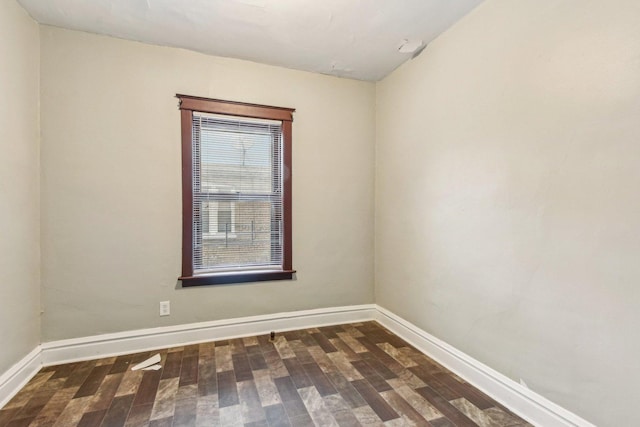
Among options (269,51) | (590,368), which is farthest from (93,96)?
(590,368)

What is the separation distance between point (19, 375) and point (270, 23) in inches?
119

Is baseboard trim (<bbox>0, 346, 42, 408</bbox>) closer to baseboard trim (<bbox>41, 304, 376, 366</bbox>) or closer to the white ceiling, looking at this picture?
baseboard trim (<bbox>41, 304, 376, 366</bbox>)

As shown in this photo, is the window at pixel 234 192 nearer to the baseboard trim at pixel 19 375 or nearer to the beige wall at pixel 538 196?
the baseboard trim at pixel 19 375

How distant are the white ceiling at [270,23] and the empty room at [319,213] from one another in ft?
0.07

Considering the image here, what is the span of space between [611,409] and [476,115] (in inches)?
69.8

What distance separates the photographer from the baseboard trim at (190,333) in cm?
236

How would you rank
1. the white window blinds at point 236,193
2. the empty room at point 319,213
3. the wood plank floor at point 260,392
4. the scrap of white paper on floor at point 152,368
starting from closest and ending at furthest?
the empty room at point 319,213 < the wood plank floor at point 260,392 < the scrap of white paper on floor at point 152,368 < the white window blinds at point 236,193

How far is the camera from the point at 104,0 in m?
2.02

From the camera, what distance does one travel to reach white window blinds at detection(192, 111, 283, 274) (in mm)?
2734

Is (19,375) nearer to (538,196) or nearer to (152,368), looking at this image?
(152,368)

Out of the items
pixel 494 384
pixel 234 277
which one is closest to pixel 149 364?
pixel 234 277

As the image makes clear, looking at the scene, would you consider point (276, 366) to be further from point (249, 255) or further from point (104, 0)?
point (104, 0)

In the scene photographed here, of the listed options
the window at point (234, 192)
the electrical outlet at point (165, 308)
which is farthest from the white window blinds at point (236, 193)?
the electrical outlet at point (165, 308)

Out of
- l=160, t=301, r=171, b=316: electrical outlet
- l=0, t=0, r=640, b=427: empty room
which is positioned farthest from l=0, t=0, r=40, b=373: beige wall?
l=160, t=301, r=171, b=316: electrical outlet
